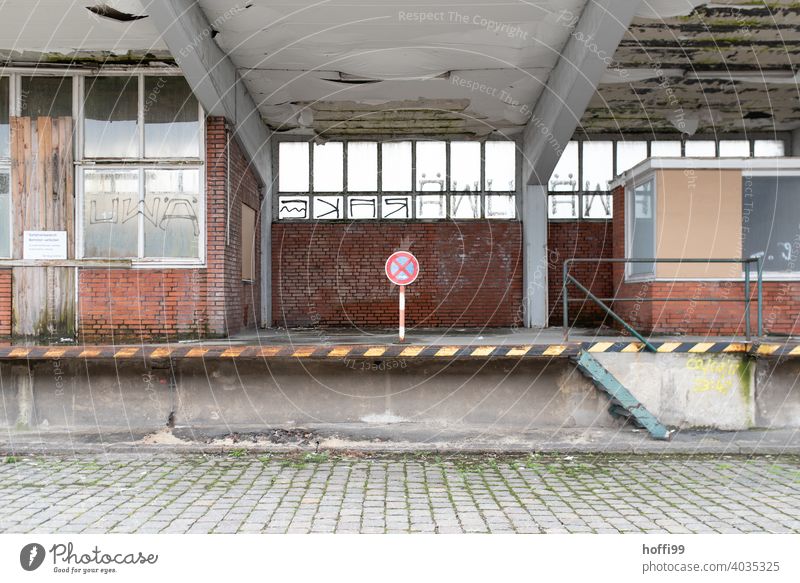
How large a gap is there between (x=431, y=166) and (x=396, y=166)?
0.76m

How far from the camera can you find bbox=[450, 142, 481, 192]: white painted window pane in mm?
16625

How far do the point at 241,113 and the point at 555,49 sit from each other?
5.23 metres

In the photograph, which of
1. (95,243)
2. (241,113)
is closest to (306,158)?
(241,113)

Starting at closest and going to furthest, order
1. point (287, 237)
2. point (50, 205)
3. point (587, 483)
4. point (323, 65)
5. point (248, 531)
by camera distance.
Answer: point (248, 531) < point (587, 483) < point (50, 205) < point (323, 65) < point (287, 237)

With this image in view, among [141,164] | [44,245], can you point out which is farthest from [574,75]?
[44,245]

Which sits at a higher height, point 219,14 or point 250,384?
point 219,14

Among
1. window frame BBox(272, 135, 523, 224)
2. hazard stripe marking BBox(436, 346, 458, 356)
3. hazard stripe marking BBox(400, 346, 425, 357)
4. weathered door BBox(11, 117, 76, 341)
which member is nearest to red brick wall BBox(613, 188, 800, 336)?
hazard stripe marking BBox(436, 346, 458, 356)

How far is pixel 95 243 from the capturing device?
11375 mm

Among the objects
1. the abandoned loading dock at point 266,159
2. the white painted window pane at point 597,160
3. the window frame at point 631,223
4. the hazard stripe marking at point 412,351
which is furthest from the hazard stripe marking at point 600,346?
the white painted window pane at point 597,160

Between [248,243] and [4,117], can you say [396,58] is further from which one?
[4,117]

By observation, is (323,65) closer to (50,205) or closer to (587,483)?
(50,205)

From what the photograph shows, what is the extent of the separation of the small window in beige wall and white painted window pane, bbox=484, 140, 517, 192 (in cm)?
515

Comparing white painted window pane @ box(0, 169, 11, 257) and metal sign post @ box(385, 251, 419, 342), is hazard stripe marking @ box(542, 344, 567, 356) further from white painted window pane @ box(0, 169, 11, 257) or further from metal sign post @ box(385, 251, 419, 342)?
white painted window pane @ box(0, 169, 11, 257)

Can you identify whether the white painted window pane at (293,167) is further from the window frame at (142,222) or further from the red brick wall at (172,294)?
the window frame at (142,222)
